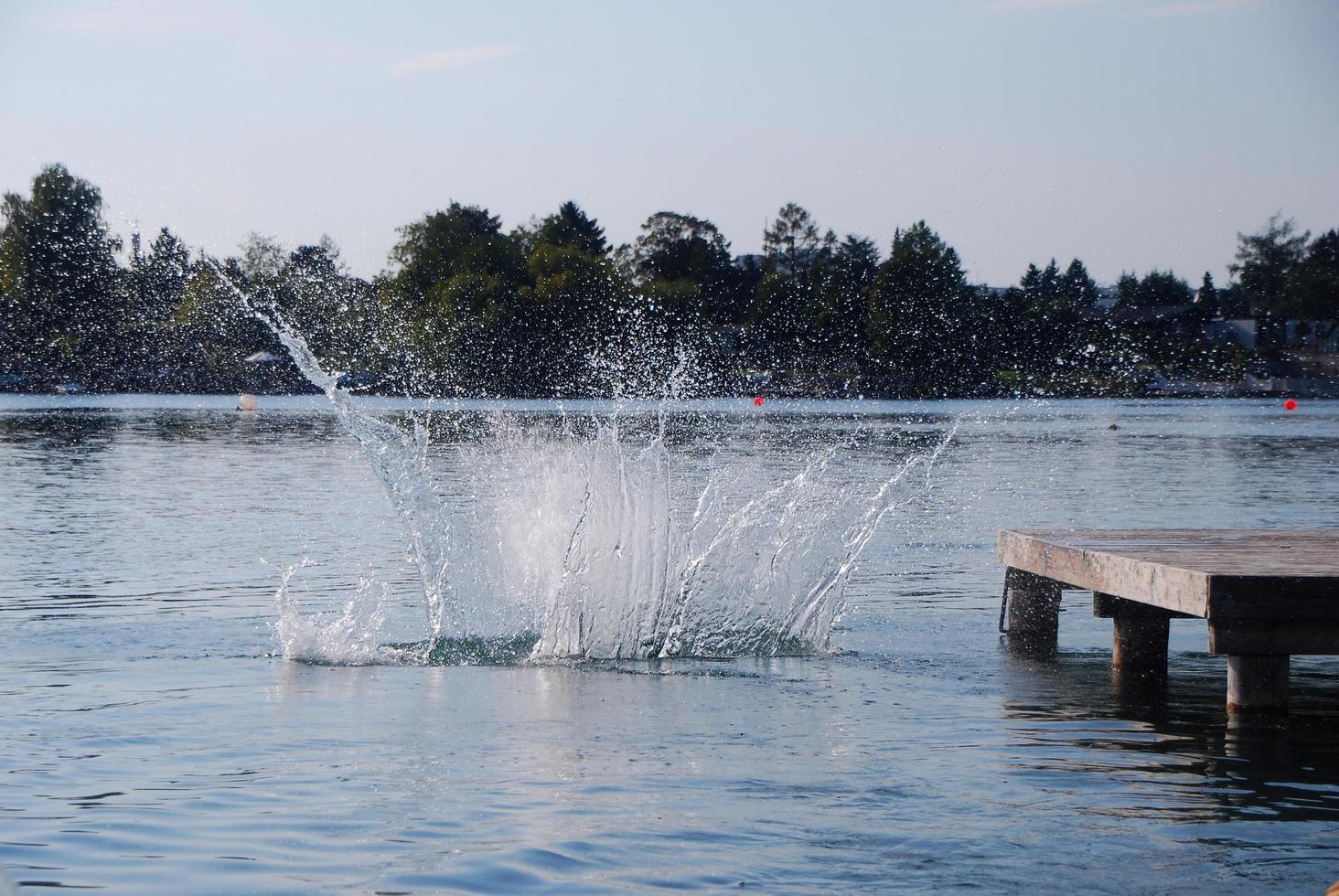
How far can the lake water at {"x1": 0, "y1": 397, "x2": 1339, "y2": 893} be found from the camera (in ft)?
22.1

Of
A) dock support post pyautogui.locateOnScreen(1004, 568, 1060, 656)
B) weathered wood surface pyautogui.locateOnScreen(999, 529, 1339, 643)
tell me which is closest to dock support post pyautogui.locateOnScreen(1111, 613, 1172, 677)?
weathered wood surface pyautogui.locateOnScreen(999, 529, 1339, 643)

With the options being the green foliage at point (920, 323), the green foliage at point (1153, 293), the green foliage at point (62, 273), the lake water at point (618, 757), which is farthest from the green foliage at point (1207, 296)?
the lake water at point (618, 757)

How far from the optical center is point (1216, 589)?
29.1 feet

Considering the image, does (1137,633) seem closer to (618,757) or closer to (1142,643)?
(1142,643)

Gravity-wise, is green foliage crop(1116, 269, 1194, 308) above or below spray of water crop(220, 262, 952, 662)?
above

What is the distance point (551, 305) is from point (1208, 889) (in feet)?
346

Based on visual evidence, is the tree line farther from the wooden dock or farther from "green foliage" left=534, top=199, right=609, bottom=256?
the wooden dock

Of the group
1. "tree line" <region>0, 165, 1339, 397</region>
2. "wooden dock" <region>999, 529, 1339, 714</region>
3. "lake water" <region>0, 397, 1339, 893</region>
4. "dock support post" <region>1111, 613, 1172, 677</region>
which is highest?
"tree line" <region>0, 165, 1339, 397</region>

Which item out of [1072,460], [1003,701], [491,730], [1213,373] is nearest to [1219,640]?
[1003,701]

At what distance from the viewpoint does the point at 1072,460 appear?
128ft

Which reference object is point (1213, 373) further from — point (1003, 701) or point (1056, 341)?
point (1003, 701)

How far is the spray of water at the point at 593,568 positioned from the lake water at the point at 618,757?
0.44 m

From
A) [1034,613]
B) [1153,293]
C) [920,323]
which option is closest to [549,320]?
[920,323]

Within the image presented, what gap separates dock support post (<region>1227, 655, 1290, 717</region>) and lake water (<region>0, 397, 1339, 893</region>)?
193 mm
